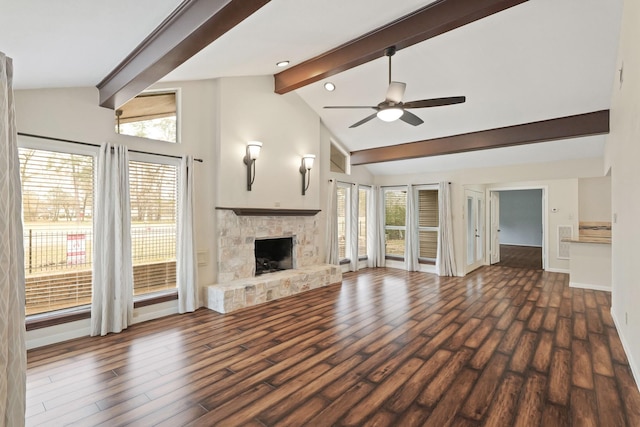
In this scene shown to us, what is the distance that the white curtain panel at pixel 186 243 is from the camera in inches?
166

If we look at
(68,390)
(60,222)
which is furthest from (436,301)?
(60,222)

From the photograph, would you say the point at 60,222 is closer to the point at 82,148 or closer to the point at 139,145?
the point at 82,148

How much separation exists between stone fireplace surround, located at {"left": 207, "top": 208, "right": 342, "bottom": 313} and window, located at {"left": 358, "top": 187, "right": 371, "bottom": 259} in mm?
2118

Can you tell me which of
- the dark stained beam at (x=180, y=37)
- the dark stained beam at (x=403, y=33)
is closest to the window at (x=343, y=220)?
the dark stained beam at (x=403, y=33)

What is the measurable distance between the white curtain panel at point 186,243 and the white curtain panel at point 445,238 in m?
5.19

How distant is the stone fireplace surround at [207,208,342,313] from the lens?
447 centimetres

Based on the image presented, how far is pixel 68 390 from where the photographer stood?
8.02 feet

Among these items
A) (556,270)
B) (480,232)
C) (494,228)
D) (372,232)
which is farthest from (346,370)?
(494,228)

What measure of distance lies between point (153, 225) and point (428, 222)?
596 centimetres

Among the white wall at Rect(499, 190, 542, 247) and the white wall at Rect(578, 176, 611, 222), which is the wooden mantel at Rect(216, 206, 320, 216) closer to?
the white wall at Rect(578, 176, 611, 222)

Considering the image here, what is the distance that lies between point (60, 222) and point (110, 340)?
134cm

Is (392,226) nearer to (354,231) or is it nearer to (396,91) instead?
(354,231)

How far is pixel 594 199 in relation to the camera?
6.95m

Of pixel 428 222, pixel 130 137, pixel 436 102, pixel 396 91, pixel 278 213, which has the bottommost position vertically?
pixel 428 222
